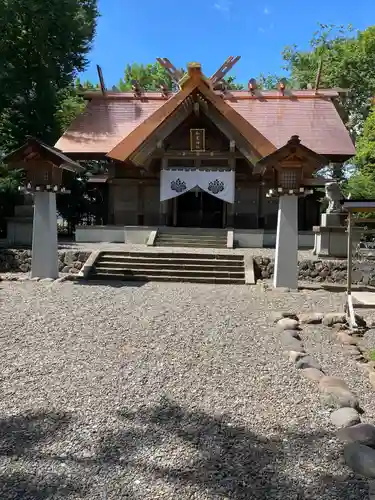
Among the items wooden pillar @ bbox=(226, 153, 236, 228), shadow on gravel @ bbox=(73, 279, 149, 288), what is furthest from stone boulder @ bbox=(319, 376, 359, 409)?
wooden pillar @ bbox=(226, 153, 236, 228)

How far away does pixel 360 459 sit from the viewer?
2492 mm

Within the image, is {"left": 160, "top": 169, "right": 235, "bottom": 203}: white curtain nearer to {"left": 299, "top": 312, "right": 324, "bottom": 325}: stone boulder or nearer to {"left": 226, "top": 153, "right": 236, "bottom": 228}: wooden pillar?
{"left": 226, "top": 153, "right": 236, "bottom": 228}: wooden pillar

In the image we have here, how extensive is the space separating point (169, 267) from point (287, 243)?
2852 mm

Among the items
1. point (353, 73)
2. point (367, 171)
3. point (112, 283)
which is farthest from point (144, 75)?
point (112, 283)

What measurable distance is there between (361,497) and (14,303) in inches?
229

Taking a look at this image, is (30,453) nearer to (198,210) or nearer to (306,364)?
(306,364)

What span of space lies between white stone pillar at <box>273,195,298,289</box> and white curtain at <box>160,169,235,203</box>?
5.90 m

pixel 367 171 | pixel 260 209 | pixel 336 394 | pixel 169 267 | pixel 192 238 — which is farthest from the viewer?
pixel 260 209

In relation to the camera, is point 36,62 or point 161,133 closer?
point 161,133

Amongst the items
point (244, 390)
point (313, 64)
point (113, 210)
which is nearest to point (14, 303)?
point (244, 390)

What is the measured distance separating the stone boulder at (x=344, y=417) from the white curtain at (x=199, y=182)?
1197cm

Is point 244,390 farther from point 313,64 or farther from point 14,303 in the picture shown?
point 313,64

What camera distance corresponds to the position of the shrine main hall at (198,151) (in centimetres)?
1460

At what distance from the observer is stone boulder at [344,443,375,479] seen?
243cm
